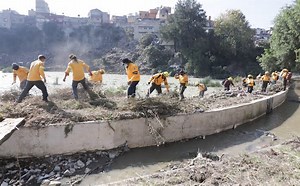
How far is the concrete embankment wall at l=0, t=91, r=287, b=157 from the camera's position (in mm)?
6922

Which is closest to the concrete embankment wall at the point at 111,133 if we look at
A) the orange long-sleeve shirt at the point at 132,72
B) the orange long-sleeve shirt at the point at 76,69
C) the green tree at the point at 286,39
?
the orange long-sleeve shirt at the point at 132,72

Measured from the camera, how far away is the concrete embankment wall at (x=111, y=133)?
6.92 metres

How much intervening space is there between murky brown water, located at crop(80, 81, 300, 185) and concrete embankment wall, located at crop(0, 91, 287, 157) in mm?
274

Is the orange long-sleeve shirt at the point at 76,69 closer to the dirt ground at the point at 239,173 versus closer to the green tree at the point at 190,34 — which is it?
the dirt ground at the point at 239,173

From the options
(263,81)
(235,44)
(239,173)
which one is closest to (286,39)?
(263,81)

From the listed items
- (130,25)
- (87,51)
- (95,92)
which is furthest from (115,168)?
(130,25)

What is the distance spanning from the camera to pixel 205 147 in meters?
8.70

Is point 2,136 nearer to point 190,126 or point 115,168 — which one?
point 115,168

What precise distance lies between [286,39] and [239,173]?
84.5 ft

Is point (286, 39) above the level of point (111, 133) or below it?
above

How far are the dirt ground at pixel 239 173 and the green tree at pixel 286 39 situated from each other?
2247cm

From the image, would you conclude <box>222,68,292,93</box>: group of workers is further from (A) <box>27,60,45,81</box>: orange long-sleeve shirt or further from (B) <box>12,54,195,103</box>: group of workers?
(A) <box>27,60,45,81</box>: orange long-sleeve shirt

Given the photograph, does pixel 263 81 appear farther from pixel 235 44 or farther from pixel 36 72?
pixel 235 44

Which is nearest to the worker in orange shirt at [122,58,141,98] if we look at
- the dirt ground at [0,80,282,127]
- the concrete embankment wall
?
the dirt ground at [0,80,282,127]
